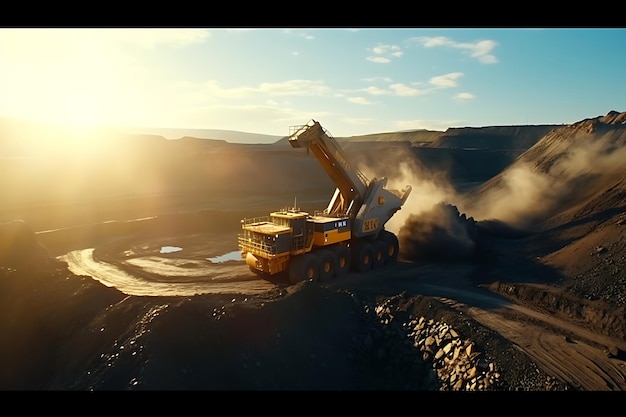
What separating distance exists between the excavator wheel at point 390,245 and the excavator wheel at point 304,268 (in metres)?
4.66

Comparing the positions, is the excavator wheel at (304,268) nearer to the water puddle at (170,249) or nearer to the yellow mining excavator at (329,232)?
the yellow mining excavator at (329,232)

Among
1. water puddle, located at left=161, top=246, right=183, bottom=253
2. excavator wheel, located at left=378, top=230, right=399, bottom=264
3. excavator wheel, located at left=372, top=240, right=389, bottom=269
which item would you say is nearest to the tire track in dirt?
water puddle, located at left=161, top=246, right=183, bottom=253

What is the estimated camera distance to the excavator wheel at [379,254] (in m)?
19.9

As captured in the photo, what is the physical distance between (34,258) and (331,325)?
14.5m

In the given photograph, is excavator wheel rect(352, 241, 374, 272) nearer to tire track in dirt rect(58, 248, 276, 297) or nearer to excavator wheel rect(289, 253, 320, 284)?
excavator wheel rect(289, 253, 320, 284)

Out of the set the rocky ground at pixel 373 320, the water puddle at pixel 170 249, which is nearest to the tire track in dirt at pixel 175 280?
the rocky ground at pixel 373 320

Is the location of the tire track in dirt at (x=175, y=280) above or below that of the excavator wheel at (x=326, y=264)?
below

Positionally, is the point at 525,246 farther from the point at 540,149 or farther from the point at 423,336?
the point at 540,149

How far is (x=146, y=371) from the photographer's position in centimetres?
887

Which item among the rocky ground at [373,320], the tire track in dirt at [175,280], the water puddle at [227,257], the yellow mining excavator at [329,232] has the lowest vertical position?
the tire track in dirt at [175,280]

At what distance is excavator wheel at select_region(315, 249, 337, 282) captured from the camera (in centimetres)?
1767

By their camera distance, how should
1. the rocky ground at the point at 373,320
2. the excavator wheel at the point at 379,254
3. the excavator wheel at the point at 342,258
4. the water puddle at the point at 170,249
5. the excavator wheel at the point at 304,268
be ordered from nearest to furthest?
the rocky ground at the point at 373,320, the excavator wheel at the point at 304,268, the excavator wheel at the point at 342,258, the excavator wheel at the point at 379,254, the water puddle at the point at 170,249

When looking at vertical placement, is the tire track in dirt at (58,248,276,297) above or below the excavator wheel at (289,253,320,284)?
below

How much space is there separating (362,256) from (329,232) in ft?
7.96
